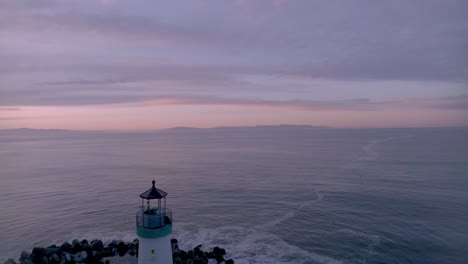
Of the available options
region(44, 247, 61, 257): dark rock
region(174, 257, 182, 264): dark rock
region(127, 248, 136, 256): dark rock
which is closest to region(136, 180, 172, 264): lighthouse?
region(174, 257, 182, 264): dark rock

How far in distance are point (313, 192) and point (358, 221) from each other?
32.2 ft

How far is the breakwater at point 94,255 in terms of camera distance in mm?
17000

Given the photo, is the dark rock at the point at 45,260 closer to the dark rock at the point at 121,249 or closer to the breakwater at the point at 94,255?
the breakwater at the point at 94,255

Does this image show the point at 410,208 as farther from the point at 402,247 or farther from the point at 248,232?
the point at 248,232

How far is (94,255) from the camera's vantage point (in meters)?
17.7

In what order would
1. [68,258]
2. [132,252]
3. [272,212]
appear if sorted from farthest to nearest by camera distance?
1. [272,212]
2. [132,252]
3. [68,258]

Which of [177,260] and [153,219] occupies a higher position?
[153,219]

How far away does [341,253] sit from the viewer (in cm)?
1991

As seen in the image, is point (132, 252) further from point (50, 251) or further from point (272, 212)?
point (272, 212)

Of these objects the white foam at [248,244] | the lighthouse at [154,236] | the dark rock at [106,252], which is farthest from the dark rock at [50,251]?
the lighthouse at [154,236]

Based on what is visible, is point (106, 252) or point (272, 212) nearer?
Result: point (106, 252)

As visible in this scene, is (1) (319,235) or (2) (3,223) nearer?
(1) (319,235)

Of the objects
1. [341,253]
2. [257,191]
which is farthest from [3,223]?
[341,253]

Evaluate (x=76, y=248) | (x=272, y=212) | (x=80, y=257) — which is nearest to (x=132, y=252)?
(x=80, y=257)
